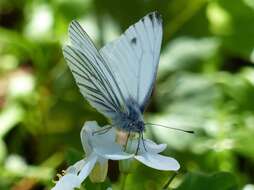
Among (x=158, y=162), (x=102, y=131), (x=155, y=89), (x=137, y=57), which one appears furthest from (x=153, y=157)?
(x=155, y=89)

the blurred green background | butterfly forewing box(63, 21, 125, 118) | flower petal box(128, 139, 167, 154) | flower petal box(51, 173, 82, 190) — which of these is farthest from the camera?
the blurred green background

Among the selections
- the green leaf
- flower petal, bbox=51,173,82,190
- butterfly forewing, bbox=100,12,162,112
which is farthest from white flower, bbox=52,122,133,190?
the green leaf

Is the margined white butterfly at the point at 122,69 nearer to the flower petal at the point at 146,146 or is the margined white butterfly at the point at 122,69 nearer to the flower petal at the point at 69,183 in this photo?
the flower petal at the point at 146,146

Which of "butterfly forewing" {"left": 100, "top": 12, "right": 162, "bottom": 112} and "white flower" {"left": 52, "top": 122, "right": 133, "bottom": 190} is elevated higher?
"butterfly forewing" {"left": 100, "top": 12, "right": 162, "bottom": 112}

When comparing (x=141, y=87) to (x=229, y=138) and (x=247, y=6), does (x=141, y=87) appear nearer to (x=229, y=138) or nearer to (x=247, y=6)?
(x=229, y=138)

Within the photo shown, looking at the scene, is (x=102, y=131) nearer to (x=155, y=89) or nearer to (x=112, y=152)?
(x=112, y=152)

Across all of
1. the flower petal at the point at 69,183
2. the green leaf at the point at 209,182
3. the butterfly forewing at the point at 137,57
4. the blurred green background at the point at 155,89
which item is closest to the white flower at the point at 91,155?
the flower petal at the point at 69,183

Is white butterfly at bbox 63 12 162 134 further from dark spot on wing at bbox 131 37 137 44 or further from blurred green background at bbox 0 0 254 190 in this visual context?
blurred green background at bbox 0 0 254 190

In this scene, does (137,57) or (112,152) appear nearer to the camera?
(112,152)
